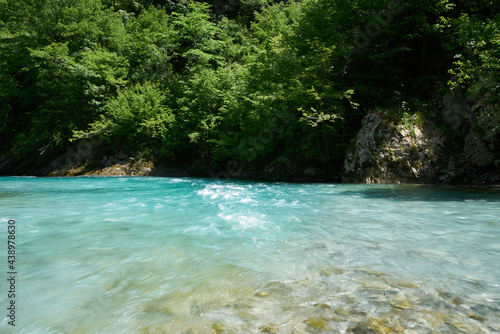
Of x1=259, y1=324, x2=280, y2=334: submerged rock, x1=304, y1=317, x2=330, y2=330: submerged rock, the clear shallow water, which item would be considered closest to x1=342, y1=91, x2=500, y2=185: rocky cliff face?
the clear shallow water

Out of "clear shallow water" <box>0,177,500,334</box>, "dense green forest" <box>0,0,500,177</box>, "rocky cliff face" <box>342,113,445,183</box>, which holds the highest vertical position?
"dense green forest" <box>0,0,500,177</box>

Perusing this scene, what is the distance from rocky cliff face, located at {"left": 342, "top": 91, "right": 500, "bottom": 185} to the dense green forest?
79 cm

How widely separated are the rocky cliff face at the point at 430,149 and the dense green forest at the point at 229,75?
791mm

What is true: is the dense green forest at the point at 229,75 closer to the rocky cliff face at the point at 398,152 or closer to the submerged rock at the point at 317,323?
the rocky cliff face at the point at 398,152

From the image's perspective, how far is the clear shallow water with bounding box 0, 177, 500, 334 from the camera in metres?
2.01

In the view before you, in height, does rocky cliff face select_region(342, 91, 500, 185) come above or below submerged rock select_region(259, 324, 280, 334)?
above

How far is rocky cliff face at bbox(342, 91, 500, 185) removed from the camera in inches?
400

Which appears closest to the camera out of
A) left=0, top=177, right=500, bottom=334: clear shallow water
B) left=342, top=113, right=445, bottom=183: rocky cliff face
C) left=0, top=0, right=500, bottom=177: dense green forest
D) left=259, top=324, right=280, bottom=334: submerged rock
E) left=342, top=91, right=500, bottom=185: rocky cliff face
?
left=259, top=324, right=280, bottom=334: submerged rock

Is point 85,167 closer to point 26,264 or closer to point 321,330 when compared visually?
point 26,264

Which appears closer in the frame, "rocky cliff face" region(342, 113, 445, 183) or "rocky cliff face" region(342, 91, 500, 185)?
"rocky cliff face" region(342, 91, 500, 185)

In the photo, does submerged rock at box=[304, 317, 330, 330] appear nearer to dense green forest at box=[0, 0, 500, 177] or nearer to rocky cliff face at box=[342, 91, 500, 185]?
dense green forest at box=[0, 0, 500, 177]

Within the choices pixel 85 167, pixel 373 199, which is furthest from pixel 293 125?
pixel 85 167

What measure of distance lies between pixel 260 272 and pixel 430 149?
10943 mm

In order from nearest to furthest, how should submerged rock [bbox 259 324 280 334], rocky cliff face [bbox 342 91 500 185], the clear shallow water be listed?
submerged rock [bbox 259 324 280 334]
the clear shallow water
rocky cliff face [bbox 342 91 500 185]
